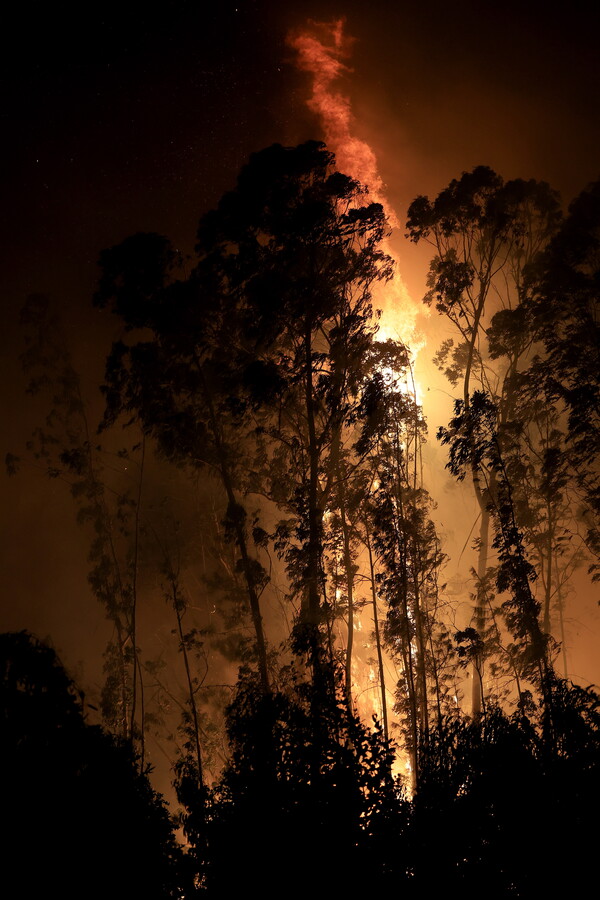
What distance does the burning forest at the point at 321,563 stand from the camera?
6348 millimetres

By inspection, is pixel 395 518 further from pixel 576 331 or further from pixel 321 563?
pixel 576 331

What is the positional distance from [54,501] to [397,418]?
87.3 feet

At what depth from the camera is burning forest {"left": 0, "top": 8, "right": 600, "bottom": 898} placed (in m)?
6.35

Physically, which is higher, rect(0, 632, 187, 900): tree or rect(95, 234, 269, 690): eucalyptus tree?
rect(95, 234, 269, 690): eucalyptus tree

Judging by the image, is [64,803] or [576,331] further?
[576,331]

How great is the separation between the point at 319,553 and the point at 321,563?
0.66 m

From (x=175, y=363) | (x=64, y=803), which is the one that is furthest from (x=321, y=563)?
(x=64, y=803)

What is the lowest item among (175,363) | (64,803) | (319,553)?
(64,803)

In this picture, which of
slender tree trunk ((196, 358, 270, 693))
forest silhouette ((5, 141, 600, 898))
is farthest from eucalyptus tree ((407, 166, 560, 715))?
slender tree trunk ((196, 358, 270, 693))

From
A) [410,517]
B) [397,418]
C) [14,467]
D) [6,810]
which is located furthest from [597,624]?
[6,810]

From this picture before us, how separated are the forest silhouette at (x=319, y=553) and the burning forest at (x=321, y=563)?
1.6 inches

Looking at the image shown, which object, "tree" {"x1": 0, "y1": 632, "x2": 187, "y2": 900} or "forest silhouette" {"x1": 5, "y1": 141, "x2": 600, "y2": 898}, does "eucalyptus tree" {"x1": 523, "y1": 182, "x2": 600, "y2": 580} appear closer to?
"forest silhouette" {"x1": 5, "y1": 141, "x2": 600, "y2": 898}

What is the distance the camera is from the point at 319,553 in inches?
595

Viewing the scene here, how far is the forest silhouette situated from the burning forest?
42mm
